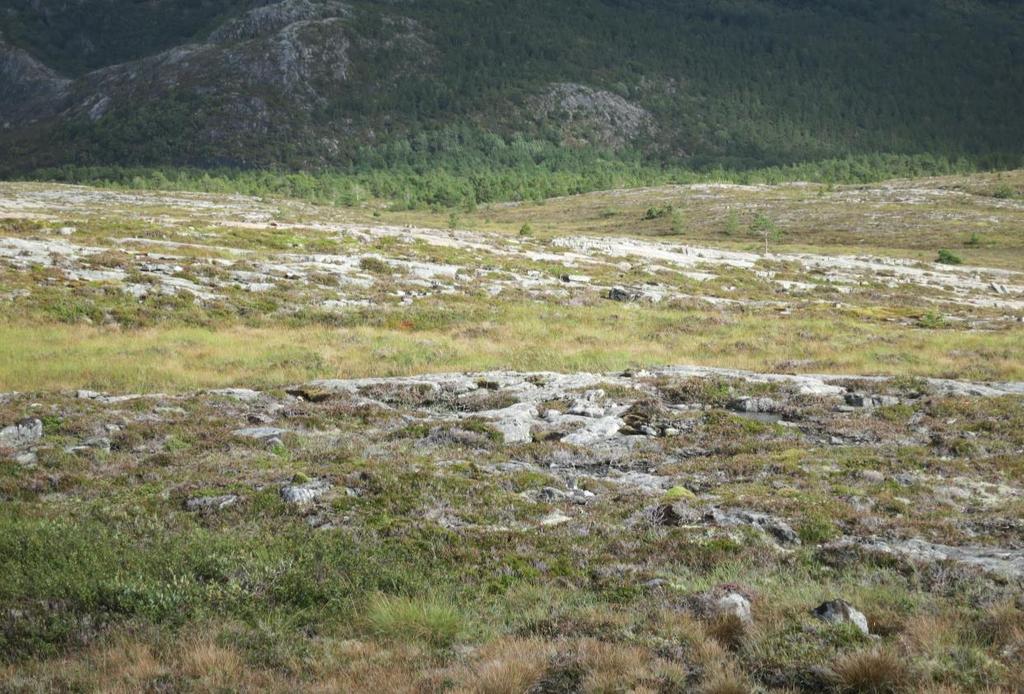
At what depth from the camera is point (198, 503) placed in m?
12.3

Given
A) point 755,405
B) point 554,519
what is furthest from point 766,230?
point 554,519

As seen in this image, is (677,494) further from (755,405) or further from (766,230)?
(766,230)

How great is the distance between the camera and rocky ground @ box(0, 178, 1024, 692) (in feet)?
24.0

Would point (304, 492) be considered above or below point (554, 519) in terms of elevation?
above

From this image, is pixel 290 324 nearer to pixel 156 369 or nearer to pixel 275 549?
pixel 156 369

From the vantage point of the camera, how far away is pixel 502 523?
11.8 m

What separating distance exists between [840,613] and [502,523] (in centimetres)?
528

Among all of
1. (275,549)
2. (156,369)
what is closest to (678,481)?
(275,549)

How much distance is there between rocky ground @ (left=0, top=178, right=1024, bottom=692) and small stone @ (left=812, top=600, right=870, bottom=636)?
0.07 m

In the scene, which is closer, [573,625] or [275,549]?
[573,625]

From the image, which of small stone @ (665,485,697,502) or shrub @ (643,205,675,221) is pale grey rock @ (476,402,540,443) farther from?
shrub @ (643,205,675,221)

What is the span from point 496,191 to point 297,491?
185m

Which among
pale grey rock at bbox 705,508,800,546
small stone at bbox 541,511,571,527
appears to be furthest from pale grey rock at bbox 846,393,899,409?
small stone at bbox 541,511,571,527

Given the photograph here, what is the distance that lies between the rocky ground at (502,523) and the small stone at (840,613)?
7 centimetres
